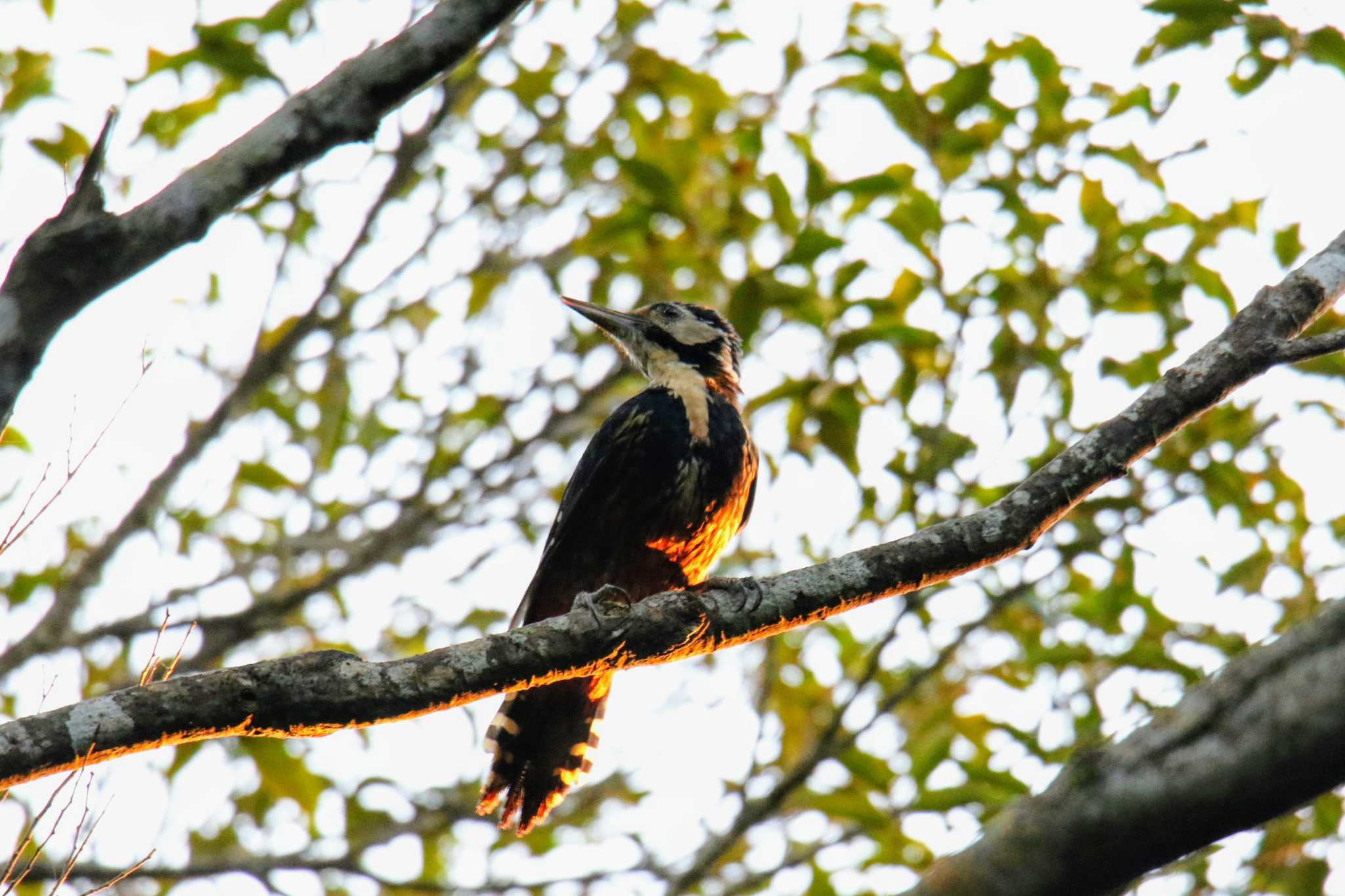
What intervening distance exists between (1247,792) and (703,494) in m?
2.93

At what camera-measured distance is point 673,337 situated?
576cm

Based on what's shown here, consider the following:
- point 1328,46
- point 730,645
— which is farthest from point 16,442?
point 1328,46

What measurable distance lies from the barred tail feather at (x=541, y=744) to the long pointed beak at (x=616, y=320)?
164 cm

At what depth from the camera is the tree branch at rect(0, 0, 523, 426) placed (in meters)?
2.45

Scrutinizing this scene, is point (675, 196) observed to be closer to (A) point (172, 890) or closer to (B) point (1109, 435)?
(B) point (1109, 435)

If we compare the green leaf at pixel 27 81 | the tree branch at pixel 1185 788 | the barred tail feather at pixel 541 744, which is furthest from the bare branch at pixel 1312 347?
the green leaf at pixel 27 81

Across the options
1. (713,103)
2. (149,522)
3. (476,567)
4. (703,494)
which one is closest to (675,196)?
(713,103)

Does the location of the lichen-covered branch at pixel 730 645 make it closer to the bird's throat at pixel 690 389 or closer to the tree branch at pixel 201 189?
the tree branch at pixel 201 189

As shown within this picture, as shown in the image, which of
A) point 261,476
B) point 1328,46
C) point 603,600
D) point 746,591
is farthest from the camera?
point 261,476

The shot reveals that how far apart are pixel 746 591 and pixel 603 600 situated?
13.4 inches

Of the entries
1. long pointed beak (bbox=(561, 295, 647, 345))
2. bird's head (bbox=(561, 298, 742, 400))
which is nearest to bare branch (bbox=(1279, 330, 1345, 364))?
bird's head (bbox=(561, 298, 742, 400))

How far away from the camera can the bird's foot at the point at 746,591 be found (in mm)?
3031

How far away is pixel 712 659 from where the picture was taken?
714cm

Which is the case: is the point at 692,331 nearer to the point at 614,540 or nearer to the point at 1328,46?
the point at 614,540
